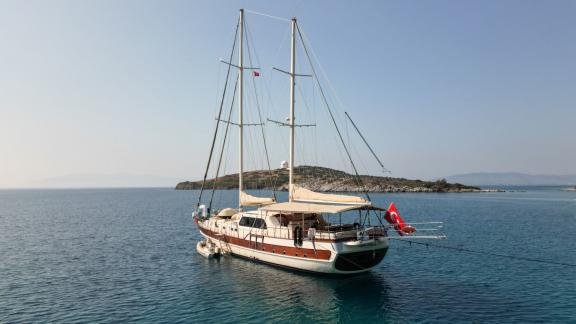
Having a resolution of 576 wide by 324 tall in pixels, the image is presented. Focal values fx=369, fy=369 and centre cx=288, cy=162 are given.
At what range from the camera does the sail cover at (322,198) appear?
27359 mm

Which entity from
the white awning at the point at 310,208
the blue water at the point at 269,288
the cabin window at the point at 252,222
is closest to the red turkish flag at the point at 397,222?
the white awning at the point at 310,208

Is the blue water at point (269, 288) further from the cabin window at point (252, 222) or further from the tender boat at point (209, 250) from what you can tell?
the cabin window at point (252, 222)

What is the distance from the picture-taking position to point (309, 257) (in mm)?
27047

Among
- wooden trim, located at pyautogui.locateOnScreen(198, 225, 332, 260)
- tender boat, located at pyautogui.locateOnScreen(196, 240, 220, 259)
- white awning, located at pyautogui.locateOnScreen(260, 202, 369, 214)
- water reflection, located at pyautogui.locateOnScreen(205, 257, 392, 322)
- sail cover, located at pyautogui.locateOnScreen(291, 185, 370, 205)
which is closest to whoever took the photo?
water reflection, located at pyautogui.locateOnScreen(205, 257, 392, 322)

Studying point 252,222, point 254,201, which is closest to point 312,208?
point 252,222

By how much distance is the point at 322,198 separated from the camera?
95.5 feet

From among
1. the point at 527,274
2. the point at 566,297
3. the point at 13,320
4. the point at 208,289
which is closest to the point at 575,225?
the point at 527,274

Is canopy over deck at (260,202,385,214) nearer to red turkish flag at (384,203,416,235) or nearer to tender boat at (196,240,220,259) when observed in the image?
red turkish flag at (384,203,416,235)

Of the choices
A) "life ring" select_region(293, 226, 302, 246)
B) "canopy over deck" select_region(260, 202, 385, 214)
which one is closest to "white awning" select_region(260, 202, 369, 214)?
"canopy over deck" select_region(260, 202, 385, 214)

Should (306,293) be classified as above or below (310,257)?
below

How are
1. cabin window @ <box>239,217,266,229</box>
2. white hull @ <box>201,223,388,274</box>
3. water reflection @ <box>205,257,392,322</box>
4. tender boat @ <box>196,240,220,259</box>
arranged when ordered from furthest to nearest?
tender boat @ <box>196,240,220,259</box> < cabin window @ <box>239,217,266,229</box> < white hull @ <box>201,223,388,274</box> < water reflection @ <box>205,257,392,322</box>

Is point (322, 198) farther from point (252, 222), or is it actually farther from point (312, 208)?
point (252, 222)

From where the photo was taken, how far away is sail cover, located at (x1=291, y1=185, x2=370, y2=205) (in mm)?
27359

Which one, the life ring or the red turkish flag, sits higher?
the red turkish flag
